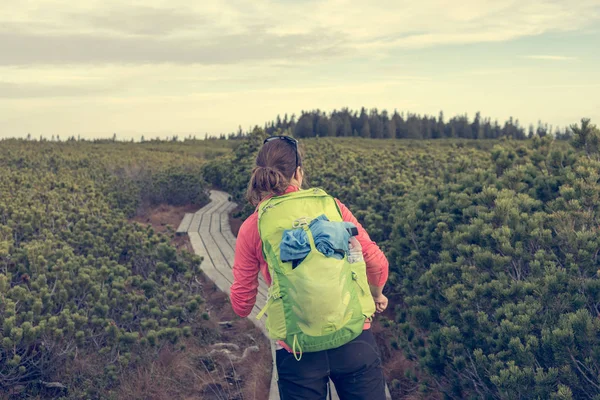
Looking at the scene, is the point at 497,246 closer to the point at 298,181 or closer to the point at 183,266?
the point at 298,181

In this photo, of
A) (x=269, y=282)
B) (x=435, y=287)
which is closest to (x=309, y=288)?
(x=269, y=282)

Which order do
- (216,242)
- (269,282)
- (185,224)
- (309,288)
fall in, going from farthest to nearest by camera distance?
(185,224) < (216,242) < (269,282) < (309,288)

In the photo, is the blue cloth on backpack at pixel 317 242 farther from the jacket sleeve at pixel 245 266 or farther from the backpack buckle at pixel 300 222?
the jacket sleeve at pixel 245 266

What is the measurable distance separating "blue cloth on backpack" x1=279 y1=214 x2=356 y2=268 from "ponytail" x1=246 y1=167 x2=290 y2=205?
31cm

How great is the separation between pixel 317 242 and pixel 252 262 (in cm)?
51

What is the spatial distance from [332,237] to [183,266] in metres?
5.10

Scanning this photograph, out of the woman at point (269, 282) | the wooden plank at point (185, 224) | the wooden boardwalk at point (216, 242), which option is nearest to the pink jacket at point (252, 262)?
the woman at point (269, 282)

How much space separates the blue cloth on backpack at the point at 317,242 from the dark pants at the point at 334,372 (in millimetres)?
527

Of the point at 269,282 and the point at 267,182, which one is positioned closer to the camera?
the point at 267,182

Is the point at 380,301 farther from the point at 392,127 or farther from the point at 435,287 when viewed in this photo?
the point at 392,127

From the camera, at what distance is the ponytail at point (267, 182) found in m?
2.90

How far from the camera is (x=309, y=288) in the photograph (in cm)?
265

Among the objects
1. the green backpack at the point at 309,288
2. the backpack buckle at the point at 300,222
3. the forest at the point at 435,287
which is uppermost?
the backpack buckle at the point at 300,222

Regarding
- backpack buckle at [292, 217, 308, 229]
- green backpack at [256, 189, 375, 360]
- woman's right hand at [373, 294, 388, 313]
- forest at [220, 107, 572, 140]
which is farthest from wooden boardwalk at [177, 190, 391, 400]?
forest at [220, 107, 572, 140]
